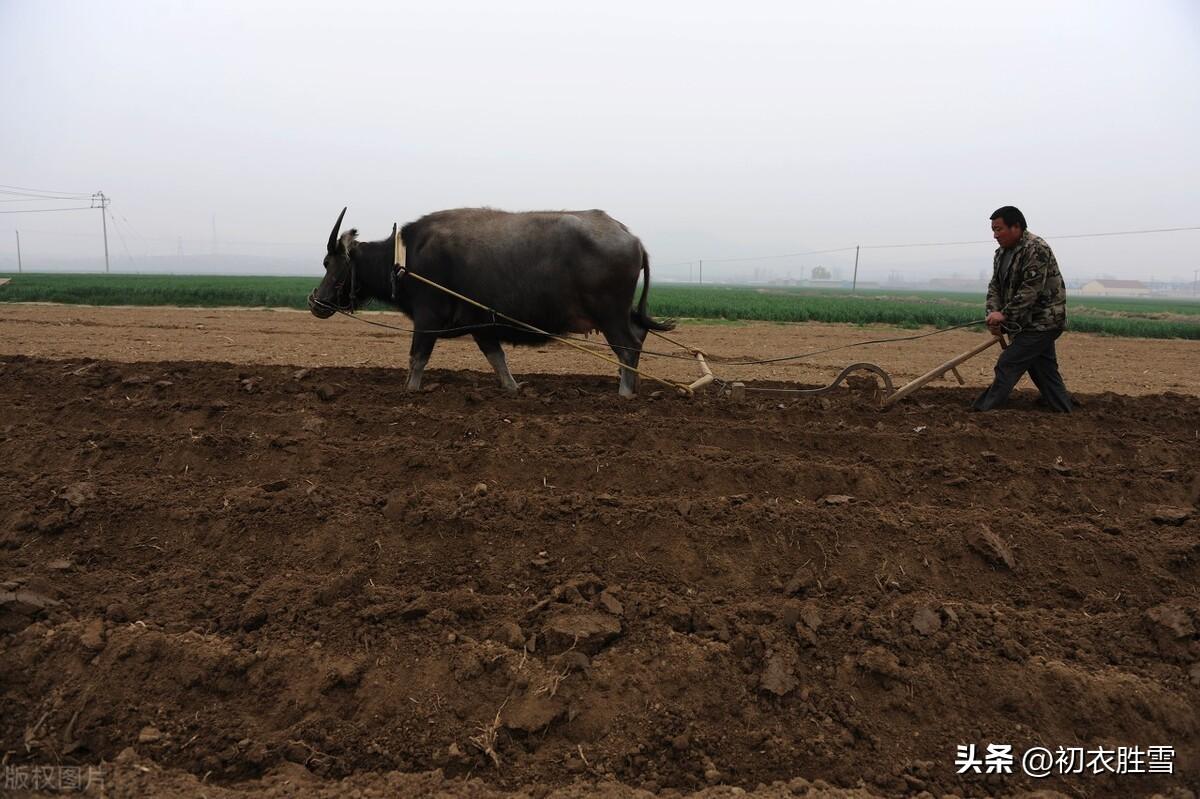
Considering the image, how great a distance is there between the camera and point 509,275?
26.4ft

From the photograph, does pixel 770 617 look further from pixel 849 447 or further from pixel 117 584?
pixel 117 584

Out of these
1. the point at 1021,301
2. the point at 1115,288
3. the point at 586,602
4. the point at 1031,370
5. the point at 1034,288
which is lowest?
the point at 586,602

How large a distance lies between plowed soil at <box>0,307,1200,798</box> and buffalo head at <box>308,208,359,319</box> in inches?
83.3

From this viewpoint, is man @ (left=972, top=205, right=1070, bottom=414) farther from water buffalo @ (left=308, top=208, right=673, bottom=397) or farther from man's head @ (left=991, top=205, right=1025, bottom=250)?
water buffalo @ (left=308, top=208, right=673, bottom=397)

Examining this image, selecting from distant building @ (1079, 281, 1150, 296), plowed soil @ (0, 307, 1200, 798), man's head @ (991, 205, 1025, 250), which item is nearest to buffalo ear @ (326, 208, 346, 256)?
plowed soil @ (0, 307, 1200, 798)

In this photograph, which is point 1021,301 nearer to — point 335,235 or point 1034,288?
point 1034,288

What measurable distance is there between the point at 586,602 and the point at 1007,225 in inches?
229

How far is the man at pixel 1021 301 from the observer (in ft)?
23.1

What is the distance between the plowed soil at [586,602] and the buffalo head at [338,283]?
6.94 ft

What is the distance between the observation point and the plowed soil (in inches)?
117

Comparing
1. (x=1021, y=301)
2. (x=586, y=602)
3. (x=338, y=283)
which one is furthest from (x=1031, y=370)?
(x=338, y=283)

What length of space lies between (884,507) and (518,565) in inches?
95.9

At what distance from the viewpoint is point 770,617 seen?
3689 millimetres

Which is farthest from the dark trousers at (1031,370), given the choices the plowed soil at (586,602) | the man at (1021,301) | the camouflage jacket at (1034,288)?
the plowed soil at (586,602)
